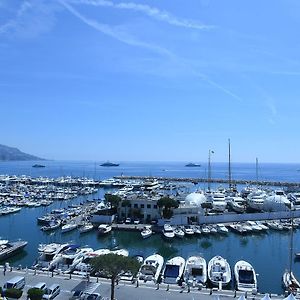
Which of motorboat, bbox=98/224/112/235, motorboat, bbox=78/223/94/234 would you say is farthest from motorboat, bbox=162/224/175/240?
motorboat, bbox=78/223/94/234

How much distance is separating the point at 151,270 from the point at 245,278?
23.1ft

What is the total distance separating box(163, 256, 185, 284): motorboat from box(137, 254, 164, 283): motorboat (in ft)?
2.35

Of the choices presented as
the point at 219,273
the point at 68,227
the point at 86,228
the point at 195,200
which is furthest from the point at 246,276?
the point at 195,200

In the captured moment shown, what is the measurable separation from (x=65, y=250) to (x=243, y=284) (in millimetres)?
15776

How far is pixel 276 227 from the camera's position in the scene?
4878 cm

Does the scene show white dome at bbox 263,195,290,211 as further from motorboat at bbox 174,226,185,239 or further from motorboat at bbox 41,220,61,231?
motorboat at bbox 41,220,61,231

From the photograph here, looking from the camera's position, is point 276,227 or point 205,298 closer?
point 205,298

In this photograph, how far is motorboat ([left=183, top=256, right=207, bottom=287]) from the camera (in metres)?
27.9

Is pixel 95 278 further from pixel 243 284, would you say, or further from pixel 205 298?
pixel 243 284

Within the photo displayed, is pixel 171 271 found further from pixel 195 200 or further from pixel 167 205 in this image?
pixel 195 200

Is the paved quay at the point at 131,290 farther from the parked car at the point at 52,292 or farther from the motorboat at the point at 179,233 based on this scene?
the motorboat at the point at 179,233

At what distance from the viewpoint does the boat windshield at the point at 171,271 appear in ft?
94.0

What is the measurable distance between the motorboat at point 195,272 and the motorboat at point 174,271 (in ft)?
1.39

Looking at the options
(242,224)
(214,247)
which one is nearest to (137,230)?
(214,247)
